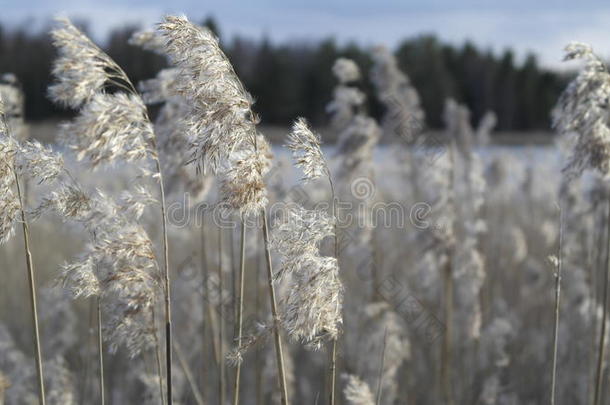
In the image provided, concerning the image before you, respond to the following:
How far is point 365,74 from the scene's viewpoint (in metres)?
32.7

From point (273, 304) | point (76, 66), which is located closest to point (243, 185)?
point (273, 304)

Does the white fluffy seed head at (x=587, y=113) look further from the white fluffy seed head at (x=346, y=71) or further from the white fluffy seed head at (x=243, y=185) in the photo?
the white fluffy seed head at (x=346, y=71)

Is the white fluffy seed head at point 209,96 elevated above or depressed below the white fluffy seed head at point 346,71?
above

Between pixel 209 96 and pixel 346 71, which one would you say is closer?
pixel 209 96

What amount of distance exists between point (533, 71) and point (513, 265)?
36.9 m

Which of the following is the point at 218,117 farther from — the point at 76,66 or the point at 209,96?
the point at 76,66

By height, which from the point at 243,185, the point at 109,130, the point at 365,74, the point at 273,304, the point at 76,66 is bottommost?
the point at 365,74

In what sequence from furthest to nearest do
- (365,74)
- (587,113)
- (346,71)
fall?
(365,74)
(346,71)
(587,113)

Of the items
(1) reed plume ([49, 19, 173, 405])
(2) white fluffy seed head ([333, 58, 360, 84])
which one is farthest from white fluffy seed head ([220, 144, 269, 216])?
(2) white fluffy seed head ([333, 58, 360, 84])

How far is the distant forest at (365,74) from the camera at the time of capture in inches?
1382

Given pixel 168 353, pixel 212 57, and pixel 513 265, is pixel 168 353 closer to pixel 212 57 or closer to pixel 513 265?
pixel 212 57

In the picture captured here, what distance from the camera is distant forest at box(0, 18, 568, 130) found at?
35.1 metres

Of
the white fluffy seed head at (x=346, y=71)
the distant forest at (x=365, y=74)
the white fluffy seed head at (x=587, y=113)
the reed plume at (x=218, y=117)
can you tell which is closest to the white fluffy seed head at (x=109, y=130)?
the reed plume at (x=218, y=117)

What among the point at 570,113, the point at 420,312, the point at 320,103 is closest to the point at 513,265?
the point at 420,312
